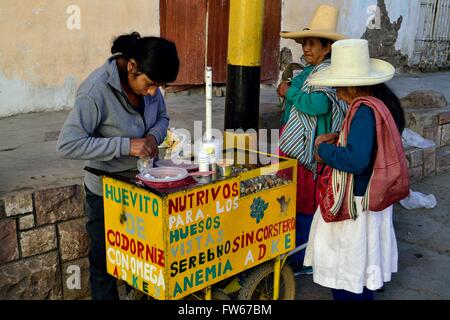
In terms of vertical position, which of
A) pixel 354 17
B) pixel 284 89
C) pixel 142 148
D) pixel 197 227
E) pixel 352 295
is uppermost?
pixel 354 17

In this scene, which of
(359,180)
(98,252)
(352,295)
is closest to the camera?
(98,252)

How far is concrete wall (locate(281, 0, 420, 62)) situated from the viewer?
8.52 metres

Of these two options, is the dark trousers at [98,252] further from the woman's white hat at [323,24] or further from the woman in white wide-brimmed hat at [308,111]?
the woman's white hat at [323,24]

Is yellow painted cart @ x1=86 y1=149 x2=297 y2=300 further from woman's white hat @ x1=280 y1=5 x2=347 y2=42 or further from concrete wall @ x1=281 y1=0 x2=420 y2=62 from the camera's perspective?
concrete wall @ x1=281 y1=0 x2=420 y2=62

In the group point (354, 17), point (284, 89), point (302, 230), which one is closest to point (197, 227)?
point (284, 89)

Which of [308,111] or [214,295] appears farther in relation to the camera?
[308,111]

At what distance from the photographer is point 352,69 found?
299 centimetres

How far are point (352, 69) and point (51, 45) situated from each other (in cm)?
380

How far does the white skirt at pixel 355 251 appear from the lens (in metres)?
3.09

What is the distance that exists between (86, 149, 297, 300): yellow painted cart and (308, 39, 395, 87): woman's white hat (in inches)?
19.7

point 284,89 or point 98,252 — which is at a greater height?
point 284,89

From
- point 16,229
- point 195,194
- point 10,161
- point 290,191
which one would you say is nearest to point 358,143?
point 290,191

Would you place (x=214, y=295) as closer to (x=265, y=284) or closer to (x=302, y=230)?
(x=265, y=284)

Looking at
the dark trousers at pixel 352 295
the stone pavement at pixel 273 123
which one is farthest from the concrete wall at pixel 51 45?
the dark trousers at pixel 352 295
